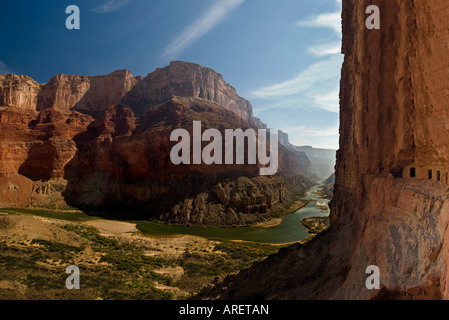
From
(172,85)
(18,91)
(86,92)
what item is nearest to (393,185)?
(172,85)

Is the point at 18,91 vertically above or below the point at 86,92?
below

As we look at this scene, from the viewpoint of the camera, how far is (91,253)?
23.2m

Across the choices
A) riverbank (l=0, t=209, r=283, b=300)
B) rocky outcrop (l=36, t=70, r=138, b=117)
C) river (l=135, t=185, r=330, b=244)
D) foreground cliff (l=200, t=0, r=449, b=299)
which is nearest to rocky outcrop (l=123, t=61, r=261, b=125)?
rocky outcrop (l=36, t=70, r=138, b=117)

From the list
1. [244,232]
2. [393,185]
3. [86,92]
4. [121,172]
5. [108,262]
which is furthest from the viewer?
[86,92]

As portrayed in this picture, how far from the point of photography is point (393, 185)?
991 centimetres

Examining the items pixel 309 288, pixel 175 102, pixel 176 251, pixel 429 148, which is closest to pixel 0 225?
pixel 176 251

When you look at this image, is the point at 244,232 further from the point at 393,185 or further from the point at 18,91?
the point at 18,91

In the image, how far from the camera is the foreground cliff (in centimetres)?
615

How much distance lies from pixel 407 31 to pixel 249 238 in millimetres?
33637

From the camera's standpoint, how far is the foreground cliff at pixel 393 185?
615cm

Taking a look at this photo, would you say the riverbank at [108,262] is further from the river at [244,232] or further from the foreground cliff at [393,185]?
the foreground cliff at [393,185]

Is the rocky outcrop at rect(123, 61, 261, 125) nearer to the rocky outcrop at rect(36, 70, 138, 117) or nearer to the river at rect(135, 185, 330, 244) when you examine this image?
the rocky outcrop at rect(36, 70, 138, 117)

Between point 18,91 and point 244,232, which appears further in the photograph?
point 18,91

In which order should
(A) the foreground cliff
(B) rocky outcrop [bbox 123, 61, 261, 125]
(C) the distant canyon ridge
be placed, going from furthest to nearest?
(B) rocky outcrop [bbox 123, 61, 261, 125] < (C) the distant canyon ridge < (A) the foreground cliff
